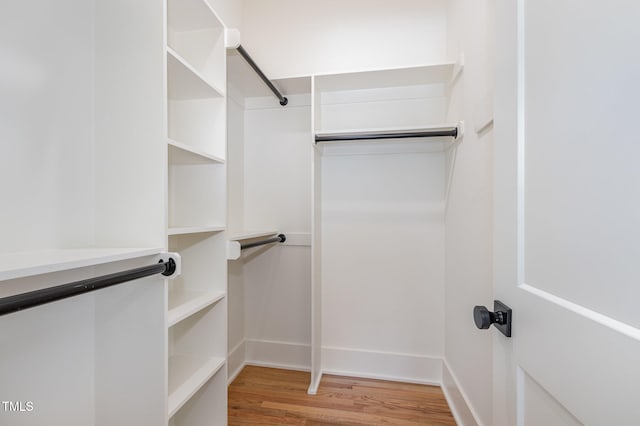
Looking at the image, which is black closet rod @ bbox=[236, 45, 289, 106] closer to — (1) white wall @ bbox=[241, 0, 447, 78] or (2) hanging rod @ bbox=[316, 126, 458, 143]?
(1) white wall @ bbox=[241, 0, 447, 78]

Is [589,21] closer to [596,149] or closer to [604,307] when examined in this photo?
[596,149]

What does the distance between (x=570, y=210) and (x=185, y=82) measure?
4.60ft

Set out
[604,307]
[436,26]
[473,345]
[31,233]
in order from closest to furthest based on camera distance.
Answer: [604,307] → [31,233] → [473,345] → [436,26]

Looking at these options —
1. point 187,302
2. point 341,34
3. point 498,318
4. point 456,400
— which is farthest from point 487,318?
point 341,34

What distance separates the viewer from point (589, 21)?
0.43 metres

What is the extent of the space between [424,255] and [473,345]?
703mm

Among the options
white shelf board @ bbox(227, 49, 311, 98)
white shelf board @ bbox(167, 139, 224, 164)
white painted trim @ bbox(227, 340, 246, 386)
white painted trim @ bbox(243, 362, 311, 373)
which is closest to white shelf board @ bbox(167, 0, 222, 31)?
white shelf board @ bbox(227, 49, 311, 98)

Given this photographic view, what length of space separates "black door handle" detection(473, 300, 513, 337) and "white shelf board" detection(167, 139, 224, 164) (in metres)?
1.13

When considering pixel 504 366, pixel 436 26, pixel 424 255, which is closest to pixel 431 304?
pixel 424 255

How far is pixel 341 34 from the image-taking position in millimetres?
2008

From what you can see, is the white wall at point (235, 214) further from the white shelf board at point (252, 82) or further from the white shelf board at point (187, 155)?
the white shelf board at point (187, 155)

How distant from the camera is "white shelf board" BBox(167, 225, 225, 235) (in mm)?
1044

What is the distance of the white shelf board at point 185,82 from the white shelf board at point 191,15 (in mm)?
272

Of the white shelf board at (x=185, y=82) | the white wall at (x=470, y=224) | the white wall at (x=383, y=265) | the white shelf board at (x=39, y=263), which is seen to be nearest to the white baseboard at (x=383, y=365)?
the white wall at (x=383, y=265)
